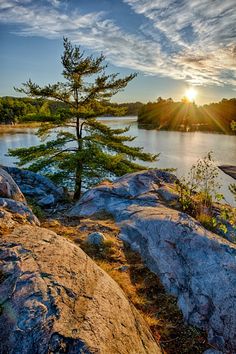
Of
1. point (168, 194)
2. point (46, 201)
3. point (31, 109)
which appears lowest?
point (46, 201)

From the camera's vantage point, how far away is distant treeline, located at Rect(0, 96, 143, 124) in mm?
14305

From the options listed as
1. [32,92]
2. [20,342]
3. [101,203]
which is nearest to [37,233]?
[20,342]

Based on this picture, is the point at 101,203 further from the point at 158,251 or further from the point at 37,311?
the point at 37,311

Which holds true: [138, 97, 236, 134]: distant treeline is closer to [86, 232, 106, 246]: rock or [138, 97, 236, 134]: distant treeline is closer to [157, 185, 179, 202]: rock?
[157, 185, 179, 202]: rock

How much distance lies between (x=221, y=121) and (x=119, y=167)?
64.7 m

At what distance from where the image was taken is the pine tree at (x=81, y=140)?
535 inches

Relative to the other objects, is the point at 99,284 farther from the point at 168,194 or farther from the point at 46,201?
the point at 46,201

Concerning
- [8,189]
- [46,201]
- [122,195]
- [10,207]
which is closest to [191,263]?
[10,207]

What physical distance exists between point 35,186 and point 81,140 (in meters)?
3.79

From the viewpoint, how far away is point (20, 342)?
2.29 m

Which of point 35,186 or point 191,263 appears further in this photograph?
point 35,186

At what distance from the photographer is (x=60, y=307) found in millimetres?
2680

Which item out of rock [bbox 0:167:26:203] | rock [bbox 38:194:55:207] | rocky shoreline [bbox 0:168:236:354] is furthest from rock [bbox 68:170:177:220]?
rock [bbox 0:167:26:203]

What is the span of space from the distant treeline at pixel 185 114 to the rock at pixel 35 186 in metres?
59.2
